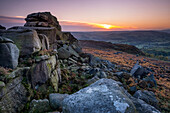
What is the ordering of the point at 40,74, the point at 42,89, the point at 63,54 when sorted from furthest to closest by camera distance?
the point at 63,54, the point at 40,74, the point at 42,89

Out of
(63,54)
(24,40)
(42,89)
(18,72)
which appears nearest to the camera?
(18,72)

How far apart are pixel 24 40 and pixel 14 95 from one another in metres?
3.95

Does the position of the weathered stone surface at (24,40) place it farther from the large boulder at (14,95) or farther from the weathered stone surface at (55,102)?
the weathered stone surface at (55,102)

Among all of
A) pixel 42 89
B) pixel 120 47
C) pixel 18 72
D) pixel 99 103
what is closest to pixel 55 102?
pixel 42 89

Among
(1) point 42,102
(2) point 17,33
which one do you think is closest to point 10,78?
(1) point 42,102

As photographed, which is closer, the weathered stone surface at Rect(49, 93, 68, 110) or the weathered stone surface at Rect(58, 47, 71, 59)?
the weathered stone surface at Rect(49, 93, 68, 110)

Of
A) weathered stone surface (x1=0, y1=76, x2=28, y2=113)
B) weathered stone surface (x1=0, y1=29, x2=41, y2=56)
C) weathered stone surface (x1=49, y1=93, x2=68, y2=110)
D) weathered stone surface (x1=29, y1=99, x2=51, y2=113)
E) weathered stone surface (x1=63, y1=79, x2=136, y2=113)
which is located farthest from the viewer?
weathered stone surface (x1=0, y1=29, x2=41, y2=56)

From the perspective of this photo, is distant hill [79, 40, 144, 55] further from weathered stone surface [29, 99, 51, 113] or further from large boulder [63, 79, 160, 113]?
large boulder [63, 79, 160, 113]

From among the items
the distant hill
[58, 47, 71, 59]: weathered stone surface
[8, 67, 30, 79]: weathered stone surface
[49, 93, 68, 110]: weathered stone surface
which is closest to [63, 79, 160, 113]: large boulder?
[49, 93, 68, 110]: weathered stone surface

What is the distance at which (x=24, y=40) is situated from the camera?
7.67 meters

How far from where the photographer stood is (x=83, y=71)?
11.7 m

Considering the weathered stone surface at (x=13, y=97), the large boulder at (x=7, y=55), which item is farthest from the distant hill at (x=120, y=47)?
A: the weathered stone surface at (x=13, y=97)

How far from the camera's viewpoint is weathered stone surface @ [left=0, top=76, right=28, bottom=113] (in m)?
4.78

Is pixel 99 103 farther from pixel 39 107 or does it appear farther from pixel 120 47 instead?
pixel 120 47
